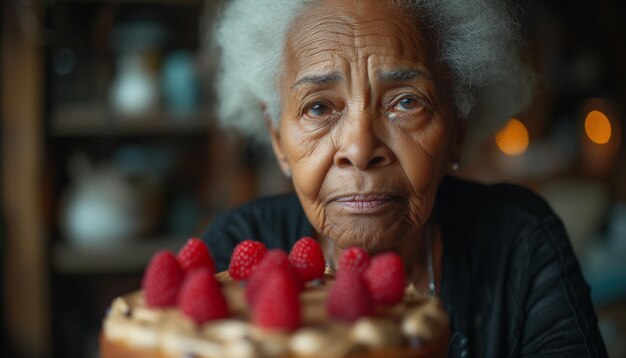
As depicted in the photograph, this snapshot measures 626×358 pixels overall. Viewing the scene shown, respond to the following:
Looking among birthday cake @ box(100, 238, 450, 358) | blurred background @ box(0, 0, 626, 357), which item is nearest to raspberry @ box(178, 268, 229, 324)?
birthday cake @ box(100, 238, 450, 358)

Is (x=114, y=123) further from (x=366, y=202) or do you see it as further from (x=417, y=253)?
(x=366, y=202)

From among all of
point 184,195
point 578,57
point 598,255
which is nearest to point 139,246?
point 184,195

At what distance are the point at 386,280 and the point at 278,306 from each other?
172mm

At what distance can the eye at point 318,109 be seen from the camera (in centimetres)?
144

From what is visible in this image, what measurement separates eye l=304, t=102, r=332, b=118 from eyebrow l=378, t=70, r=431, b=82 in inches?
5.2

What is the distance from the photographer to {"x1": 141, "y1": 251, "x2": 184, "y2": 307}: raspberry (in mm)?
920

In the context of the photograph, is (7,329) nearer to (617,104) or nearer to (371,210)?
(371,210)

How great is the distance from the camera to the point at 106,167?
10.6 feet

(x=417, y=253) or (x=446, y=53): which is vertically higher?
(x=446, y=53)

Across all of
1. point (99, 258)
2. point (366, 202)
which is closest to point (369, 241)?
point (366, 202)

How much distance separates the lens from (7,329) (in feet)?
10.4

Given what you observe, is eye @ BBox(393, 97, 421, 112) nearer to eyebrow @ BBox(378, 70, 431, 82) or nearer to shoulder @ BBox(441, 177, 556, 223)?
eyebrow @ BBox(378, 70, 431, 82)

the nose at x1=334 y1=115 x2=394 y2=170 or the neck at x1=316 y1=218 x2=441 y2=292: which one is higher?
the nose at x1=334 y1=115 x2=394 y2=170

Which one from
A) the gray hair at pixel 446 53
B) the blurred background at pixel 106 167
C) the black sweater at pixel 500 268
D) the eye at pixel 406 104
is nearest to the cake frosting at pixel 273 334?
the eye at pixel 406 104
